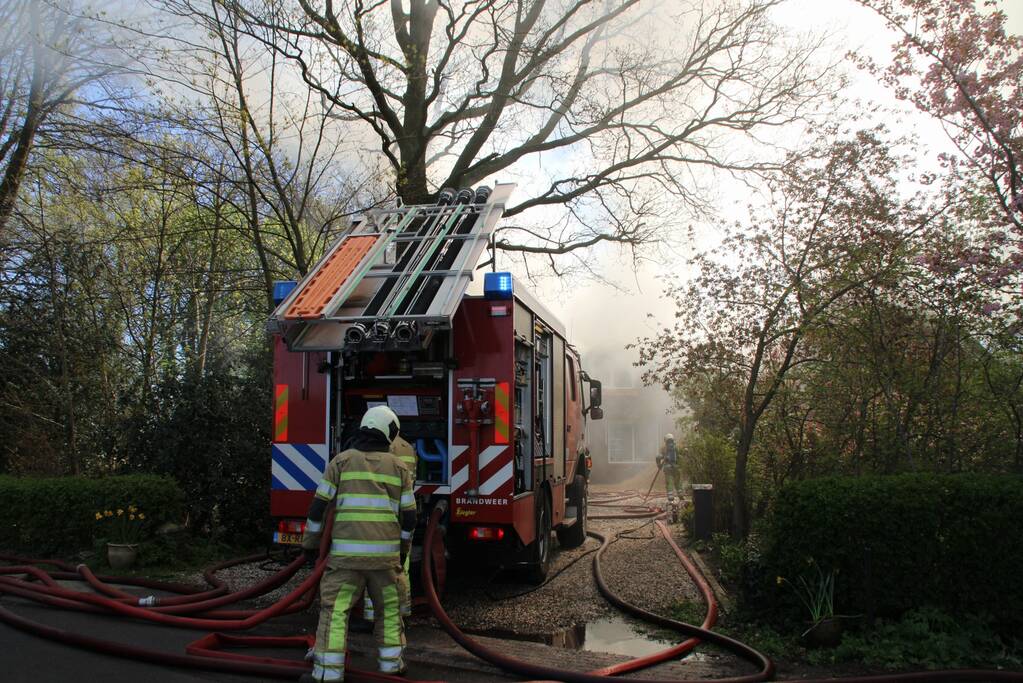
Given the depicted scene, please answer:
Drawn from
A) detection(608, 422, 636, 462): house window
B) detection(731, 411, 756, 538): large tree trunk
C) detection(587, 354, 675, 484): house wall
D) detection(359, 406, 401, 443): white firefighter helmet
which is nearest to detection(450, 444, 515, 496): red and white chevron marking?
detection(359, 406, 401, 443): white firefighter helmet

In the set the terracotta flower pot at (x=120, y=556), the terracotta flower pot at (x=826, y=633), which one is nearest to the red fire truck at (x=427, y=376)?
the terracotta flower pot at (x=826, y=633)

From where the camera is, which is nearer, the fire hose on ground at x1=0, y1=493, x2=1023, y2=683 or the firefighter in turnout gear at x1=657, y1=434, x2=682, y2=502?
the fire hose on ground at x1=0, y1=493, x2=1023, y2=683

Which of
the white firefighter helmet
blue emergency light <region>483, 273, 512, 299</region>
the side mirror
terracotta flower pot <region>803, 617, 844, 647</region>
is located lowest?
terracotta flower pot <region>803, 617, 844, 647</region>

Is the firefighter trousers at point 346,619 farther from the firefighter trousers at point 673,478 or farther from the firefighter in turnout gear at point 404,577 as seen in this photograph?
the firefighter trousers at point 673,478

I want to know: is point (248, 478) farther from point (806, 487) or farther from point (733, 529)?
point (806, 487)

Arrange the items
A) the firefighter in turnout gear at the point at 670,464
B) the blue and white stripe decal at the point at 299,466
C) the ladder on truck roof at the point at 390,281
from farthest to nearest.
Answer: the firefighter in turnout gear at the point at 670,464 → the blue and white stripe decal at the point at 299,466 → the ladder on truck roof at the point at 390,281

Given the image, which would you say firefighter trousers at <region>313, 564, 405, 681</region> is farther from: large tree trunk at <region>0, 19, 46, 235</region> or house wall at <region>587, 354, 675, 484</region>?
house wall at <region>587, 354, 675, 484</region>

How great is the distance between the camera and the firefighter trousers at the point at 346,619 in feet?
13.5

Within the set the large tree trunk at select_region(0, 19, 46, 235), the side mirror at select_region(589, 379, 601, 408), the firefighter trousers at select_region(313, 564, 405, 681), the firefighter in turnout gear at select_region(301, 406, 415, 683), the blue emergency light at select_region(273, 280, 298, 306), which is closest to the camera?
the firefighter trousers at select_region(313, 564, 405, 681)

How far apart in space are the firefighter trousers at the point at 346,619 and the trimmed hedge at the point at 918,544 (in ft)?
9.48

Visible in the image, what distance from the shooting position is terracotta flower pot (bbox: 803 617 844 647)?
201 inches

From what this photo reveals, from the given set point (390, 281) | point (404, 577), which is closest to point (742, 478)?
point (390, 281)

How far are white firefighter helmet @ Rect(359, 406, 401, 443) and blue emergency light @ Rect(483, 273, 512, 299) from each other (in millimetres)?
1694

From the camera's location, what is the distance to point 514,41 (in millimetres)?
12953
